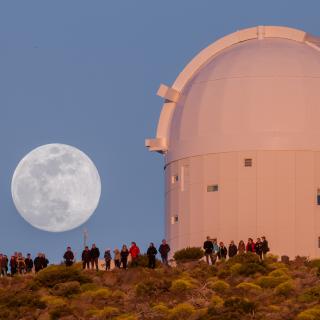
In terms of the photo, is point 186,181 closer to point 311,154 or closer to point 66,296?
point 311,154

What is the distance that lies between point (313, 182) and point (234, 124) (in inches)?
145

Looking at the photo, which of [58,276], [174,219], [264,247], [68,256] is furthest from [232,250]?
[58,276]

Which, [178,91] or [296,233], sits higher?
[178,91]

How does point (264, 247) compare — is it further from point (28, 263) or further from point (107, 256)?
point (28, 263)

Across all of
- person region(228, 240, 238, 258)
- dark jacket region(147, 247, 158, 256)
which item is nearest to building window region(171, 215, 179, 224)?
person region(228, 240, 238, 258)

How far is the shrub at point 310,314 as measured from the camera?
65.4 metres

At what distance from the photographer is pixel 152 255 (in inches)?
3009

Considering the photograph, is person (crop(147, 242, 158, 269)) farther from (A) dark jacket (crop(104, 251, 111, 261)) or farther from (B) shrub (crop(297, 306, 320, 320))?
(B) shrub (crop(297, 306, 320, 320))

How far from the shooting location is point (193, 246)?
82.6 meters

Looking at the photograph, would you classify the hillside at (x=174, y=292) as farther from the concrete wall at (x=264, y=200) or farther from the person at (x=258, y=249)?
Answer: the concrete wall at (x=264, y=200)

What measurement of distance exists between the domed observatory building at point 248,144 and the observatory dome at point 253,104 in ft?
0.12

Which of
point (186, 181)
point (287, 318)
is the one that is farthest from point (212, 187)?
point (287, 318)

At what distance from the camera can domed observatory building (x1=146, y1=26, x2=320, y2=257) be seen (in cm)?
8169

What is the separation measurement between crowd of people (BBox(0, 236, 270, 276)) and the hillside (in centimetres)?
82
